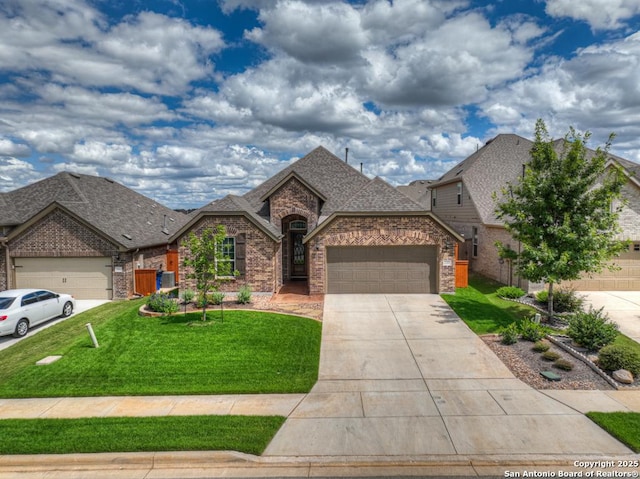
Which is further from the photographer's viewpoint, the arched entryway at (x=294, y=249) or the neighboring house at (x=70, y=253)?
the arched entryway at (x=294, y=249)

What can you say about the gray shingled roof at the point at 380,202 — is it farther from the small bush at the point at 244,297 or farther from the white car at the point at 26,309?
the white car at the point at 26,309

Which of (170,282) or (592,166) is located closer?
(592,166)

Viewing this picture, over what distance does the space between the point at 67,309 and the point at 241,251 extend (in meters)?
7.73

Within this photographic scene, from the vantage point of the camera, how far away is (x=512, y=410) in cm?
833

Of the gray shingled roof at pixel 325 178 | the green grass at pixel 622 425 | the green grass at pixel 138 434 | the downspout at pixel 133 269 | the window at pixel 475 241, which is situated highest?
the gray shingled roof at pixel 325 178

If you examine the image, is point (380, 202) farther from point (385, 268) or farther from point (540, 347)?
point (540, 347)

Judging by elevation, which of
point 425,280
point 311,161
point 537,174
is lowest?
point 425,280

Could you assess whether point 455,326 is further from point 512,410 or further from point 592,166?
point 592,166

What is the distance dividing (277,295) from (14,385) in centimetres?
1060

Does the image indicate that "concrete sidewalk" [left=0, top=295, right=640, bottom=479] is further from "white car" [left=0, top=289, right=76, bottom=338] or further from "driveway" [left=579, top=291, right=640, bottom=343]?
"white car" [left=0, top=289, right=76, bottom=338]

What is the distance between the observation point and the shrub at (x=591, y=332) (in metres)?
11.5

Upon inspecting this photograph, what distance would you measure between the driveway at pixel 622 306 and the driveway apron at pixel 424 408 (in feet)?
18.8

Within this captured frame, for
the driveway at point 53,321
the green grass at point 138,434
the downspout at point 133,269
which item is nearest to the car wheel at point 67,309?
the driveway at point 53,321

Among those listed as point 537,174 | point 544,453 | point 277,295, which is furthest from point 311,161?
point 544,453
